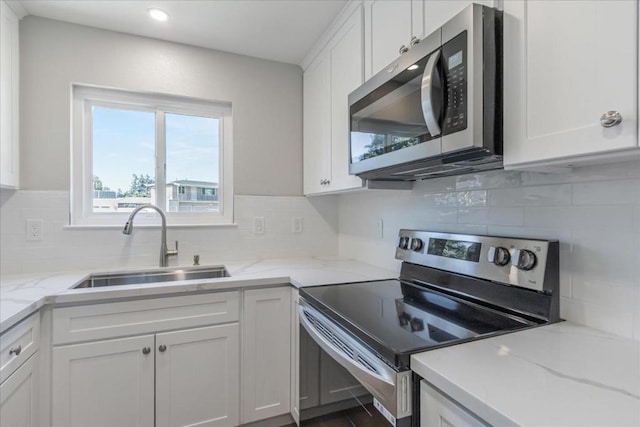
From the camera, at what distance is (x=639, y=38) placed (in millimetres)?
659

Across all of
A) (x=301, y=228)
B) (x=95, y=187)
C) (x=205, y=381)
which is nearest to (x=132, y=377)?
(x=205, y=381)

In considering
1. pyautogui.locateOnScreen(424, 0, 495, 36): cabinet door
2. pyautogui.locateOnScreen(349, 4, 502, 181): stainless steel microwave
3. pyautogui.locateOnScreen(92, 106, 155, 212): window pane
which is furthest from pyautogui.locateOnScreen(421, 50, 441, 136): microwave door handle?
pyautogui.locateOnScreen(92, 106, 155, 212): window pane

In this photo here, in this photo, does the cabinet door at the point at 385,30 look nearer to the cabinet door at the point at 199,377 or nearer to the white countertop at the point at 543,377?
the white countertop at the point at 543,377

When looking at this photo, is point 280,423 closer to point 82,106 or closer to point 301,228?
point 301,228

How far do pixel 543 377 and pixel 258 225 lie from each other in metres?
1.92

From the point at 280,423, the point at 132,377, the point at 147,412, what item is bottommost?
the point at 280,423

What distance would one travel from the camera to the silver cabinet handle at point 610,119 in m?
0.68

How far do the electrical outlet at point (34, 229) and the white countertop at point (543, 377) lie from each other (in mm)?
2106

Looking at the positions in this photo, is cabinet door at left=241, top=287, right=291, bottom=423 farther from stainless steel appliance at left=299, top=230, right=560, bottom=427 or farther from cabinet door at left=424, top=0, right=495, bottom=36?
cabinet door at left=424, top=0, right=495, bottom=36

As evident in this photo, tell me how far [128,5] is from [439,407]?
7.39ft

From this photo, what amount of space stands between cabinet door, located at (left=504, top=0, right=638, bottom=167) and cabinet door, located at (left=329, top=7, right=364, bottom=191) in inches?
32.9

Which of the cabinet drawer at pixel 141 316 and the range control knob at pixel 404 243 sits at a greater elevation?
Result: the range control knob at pixel 404 243

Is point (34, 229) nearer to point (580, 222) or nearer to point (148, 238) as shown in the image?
point (148, 238)

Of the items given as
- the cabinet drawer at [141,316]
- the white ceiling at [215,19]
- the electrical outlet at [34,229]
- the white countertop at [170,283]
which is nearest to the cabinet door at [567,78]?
the white countertop at [170,283]
